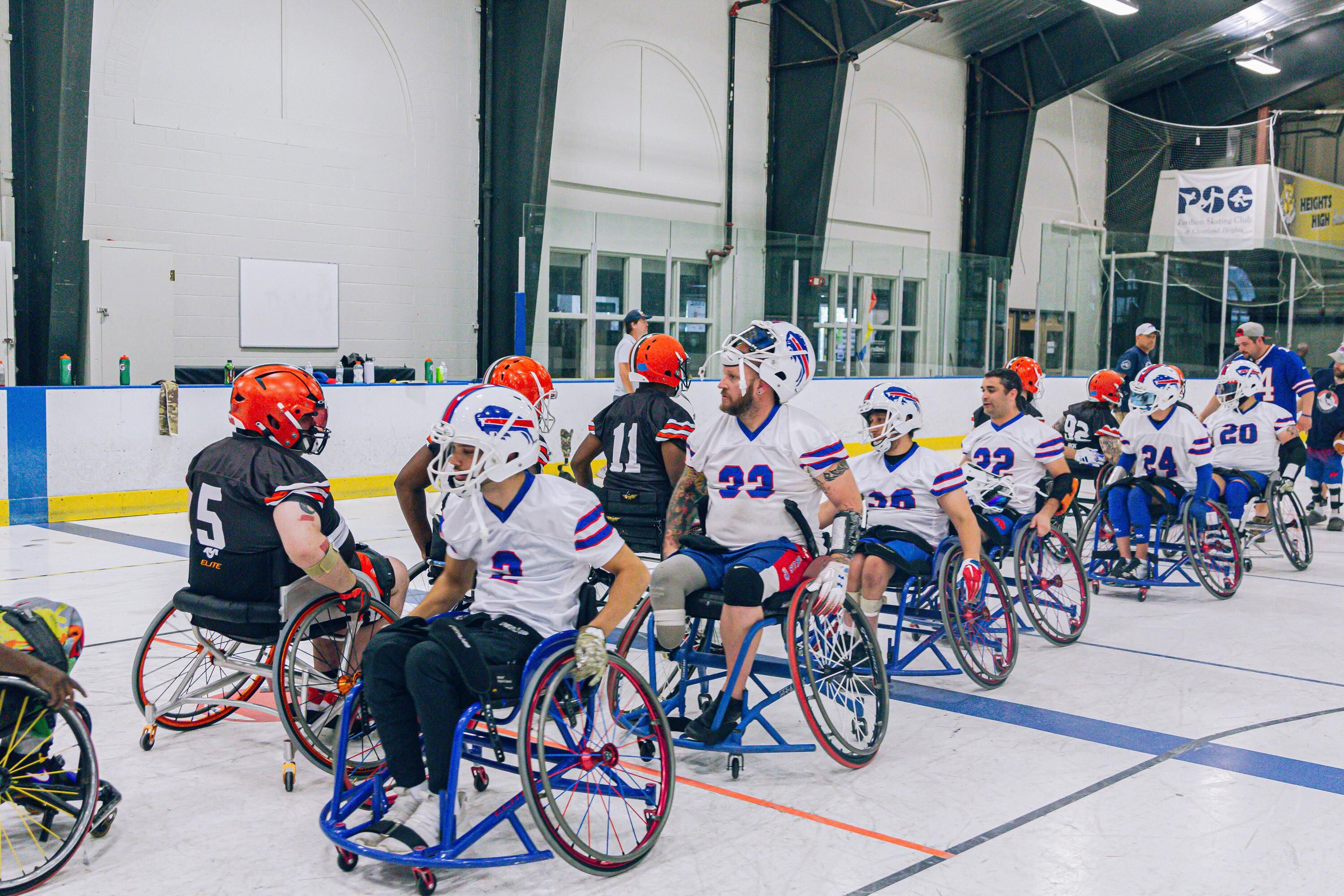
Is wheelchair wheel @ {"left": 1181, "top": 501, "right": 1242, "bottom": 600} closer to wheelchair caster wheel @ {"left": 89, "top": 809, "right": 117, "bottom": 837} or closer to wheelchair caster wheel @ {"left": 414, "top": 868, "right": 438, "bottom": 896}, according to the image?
wheelchair caster wheel @ {"left": 414, "top": 868, "right": 438, "bottom": 896}

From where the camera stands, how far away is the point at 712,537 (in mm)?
4180

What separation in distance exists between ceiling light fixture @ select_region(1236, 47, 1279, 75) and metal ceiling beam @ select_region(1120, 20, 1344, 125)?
0.16 meters

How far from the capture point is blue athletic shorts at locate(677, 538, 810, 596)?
3.93m

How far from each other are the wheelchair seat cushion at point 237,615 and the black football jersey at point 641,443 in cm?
216

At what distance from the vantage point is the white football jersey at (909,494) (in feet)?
16.1

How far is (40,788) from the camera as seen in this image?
2.97 m

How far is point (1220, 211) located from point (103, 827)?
21.2 m

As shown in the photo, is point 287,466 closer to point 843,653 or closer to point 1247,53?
point 843,653

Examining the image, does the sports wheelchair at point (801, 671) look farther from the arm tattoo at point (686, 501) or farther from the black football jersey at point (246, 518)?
the black football jersey at point (246, 518)

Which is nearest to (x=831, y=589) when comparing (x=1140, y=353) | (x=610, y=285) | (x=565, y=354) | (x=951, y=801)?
(x=951, y=801)

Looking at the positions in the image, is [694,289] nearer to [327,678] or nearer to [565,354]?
[565,354]

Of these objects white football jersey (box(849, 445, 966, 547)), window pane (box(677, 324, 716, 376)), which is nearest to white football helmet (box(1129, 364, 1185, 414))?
white football jersey (box(849, 445, 966, 547))

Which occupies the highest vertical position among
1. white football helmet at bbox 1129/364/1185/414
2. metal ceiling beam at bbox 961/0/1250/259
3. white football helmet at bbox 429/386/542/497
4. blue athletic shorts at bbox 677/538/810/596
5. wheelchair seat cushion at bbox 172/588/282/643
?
metal ceiling beam at bbox 961/0/1250/259

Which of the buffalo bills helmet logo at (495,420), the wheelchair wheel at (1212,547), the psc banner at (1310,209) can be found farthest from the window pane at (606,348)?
the psc banner at (1310,209)
